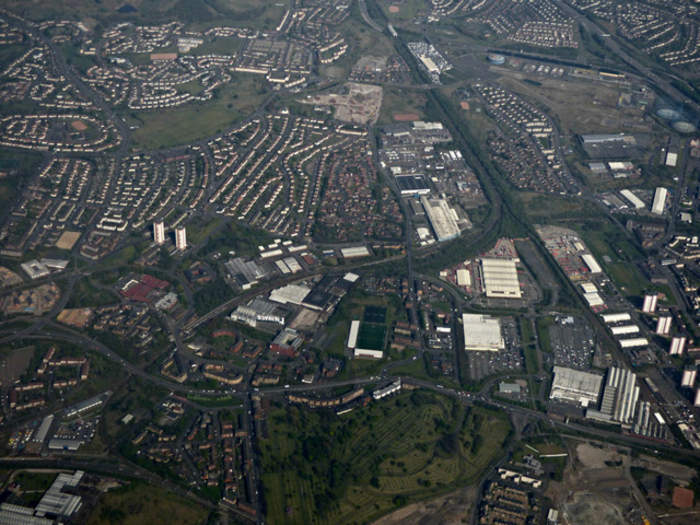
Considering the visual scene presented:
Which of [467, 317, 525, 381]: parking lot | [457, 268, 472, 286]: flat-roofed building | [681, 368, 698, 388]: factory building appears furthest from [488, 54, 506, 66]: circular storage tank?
[681, 368, 698, 388]: factory building

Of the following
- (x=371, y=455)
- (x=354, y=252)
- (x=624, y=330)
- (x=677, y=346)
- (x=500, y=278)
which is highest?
(x=354, y=252)

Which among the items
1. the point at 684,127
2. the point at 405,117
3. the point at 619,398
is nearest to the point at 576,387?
the point at 619,398

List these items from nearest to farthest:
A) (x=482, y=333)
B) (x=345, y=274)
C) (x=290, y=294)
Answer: (x=482, y=333), (x=290, y=294), (x=345, y=274)

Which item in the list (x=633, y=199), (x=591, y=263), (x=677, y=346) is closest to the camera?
(x=677, y=346)

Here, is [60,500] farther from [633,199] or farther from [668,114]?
[668,114]

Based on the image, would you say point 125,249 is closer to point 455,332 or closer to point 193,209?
point 193,209

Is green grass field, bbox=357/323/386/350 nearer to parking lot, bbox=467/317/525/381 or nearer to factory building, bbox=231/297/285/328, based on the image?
factory building, bbox=231/297/285/328

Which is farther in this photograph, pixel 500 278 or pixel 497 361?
pixel 500 278
